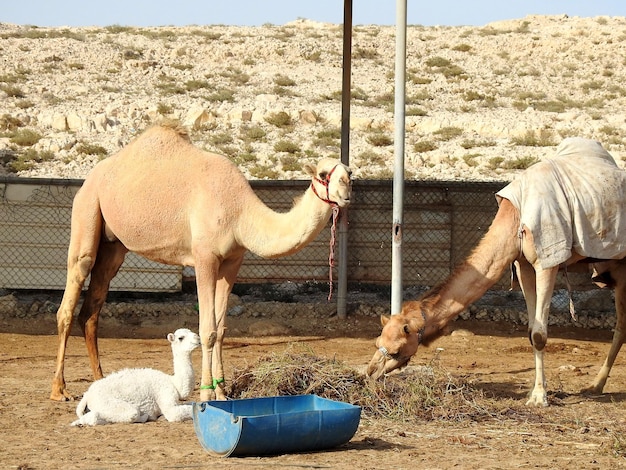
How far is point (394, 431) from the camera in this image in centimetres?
709

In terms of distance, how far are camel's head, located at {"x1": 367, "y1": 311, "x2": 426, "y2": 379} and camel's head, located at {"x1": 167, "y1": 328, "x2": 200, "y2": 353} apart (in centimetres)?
141

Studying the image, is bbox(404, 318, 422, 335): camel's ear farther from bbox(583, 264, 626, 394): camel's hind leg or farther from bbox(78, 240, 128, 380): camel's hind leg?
bbox(78, 240, 128, 380): camel's hind leg

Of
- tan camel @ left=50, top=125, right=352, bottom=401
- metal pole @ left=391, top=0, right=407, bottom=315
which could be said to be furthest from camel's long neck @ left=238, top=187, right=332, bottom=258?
metal pole @ left=391, top=0, right=407, bottom=315

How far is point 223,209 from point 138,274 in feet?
21.7

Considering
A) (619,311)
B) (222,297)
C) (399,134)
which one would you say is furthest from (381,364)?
(619,311)

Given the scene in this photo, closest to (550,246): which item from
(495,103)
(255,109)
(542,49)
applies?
(255,109)

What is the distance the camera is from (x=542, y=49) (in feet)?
152

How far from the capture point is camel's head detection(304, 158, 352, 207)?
7.25 m

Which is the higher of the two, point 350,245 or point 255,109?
point 255,109

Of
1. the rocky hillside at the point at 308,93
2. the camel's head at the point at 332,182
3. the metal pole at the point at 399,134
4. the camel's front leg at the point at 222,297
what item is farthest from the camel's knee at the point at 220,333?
the rocky hillside at the point at 308,93

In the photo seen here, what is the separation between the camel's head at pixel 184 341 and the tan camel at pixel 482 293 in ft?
4.64

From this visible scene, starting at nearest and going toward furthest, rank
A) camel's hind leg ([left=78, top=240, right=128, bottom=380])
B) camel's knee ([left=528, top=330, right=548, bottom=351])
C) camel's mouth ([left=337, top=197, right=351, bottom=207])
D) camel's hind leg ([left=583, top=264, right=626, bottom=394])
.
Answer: camel's mouth ([left=337, top=197, right=351, bottom=207])
camel's knee ([left=528, top=330, right=548, bottom=351])
camel's hind leg ([left=78, top=240, right=128, bottom=380])
camel's hind leg ([left=583, top=264, right=626, bottom=394])

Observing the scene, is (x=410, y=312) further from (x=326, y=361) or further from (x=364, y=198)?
(x=364, y=198)

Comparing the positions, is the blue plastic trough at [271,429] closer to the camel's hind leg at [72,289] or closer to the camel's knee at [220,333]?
the camel's knee at [220,333]
